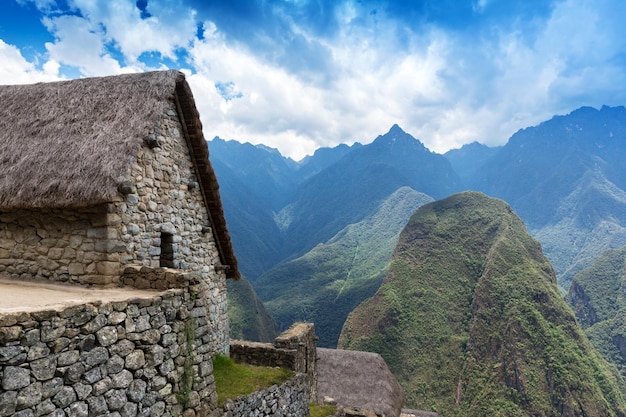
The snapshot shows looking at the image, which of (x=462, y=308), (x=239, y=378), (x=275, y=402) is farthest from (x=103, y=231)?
(x=462, y=308)

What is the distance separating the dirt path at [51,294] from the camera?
417cm

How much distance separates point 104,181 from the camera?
556cm

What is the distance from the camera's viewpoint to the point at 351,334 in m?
63.0

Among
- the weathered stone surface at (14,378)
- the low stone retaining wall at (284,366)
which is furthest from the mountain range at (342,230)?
the weathered stone surface at (14,378)

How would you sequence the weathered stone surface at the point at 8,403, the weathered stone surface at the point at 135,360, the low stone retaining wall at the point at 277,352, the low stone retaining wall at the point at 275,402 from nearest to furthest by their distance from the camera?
the weathered stone surface at the point at 8,403, the weathered stone surface at the point at 135,360, the low stone retaining wall at the point at 275,402, the low stone retaining wall at the point at 277,352

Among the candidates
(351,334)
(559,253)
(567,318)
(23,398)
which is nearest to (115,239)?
(23,398)

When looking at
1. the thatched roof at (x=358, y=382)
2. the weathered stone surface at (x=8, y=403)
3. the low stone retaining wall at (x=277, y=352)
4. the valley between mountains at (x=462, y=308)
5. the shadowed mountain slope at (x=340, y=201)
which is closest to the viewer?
the weathered stone surface at (x=8, y=403)

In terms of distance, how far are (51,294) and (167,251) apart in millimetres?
2374

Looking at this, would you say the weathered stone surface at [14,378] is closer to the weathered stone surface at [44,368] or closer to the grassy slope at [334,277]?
the weathered stone surface at [44,368]

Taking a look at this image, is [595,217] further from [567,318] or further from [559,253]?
[567,318]

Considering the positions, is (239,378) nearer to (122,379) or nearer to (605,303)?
(122,379)

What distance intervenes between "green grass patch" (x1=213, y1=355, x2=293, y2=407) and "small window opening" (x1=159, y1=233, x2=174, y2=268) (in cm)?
218

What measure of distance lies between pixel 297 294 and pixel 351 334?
30.3 m

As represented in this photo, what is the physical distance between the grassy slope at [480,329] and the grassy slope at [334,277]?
41.3 feet
